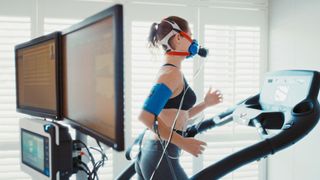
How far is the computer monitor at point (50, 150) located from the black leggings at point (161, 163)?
52 cm

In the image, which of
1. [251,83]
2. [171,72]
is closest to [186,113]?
[171,72]

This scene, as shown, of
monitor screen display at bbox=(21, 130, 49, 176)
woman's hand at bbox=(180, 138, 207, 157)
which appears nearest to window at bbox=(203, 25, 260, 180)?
woman's hand at bbox=(180, 138, 207, 157)

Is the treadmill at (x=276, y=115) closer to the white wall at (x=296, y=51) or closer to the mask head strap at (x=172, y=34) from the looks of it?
the mask head strap at (x=172, y=34)

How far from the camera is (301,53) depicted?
2.76 meters

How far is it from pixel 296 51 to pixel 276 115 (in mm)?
1487

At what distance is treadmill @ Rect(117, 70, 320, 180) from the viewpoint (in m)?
1.34

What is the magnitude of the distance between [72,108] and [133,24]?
65.8 inches

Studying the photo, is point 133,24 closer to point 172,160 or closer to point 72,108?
point 172,160

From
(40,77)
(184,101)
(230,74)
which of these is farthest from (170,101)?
(230,74)

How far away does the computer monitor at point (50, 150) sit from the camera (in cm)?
123

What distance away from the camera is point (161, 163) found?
169cm

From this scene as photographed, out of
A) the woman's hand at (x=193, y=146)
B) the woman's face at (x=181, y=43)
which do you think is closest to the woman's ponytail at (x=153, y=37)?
the woman's face at (x=181, y=43)

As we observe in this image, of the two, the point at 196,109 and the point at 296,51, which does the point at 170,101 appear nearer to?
the point at 196,109

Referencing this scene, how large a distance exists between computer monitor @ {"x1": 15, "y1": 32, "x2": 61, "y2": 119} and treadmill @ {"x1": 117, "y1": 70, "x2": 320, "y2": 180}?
26.9 inches
